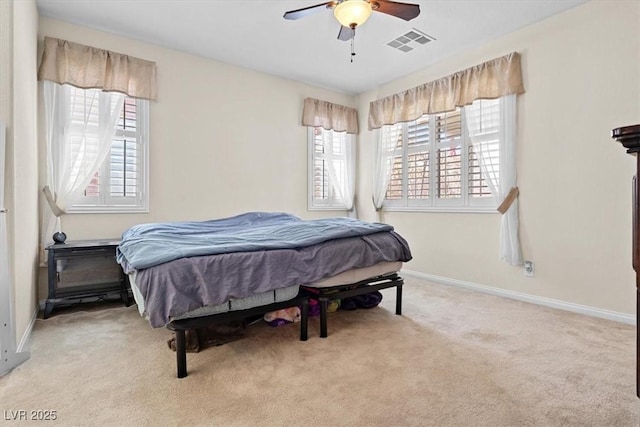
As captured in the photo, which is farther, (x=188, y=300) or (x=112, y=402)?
(x=188, y=300)

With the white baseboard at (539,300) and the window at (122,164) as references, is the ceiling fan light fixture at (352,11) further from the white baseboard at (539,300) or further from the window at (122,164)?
the white baseboard at (539,300)

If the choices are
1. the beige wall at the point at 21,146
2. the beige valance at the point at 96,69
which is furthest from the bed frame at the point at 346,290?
the beige valance at the point at 96,69

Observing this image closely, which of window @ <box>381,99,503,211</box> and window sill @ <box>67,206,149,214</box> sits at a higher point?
window @ <box>381,99,503,211</box>

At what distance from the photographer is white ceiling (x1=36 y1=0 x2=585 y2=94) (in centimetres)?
294

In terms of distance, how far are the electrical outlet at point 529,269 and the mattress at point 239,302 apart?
2450 millimetres

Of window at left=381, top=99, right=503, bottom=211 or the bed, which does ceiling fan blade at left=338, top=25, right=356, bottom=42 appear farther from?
window at left=381, top=99, right=503, bottom=211

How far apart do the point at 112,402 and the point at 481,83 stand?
4.11m

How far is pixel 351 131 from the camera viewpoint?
5250 mm

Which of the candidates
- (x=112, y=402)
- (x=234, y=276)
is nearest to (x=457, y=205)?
(x=234, y=276)

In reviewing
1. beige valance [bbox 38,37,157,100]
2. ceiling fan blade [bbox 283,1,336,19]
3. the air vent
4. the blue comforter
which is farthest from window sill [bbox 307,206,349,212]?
ceiling fan blade [bbox 283,1,336,19]

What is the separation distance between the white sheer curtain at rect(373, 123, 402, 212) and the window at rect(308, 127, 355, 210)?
1.56 ft

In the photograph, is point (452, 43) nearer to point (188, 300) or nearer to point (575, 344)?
point (575, 344)

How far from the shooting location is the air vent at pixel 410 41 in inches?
135

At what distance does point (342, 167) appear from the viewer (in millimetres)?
5246
